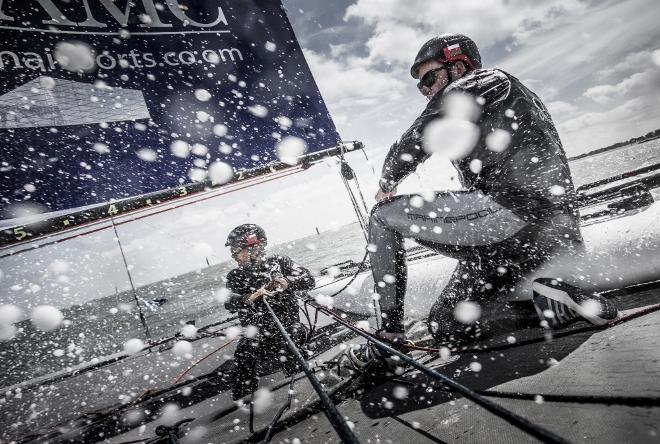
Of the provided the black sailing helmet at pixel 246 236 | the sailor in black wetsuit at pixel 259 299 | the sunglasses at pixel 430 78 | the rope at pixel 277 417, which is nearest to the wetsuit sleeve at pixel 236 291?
the sailor in black wetsuit at pixel 259 299

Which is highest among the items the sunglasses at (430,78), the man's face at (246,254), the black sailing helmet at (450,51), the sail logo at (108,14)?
the sail logo at (108,14)

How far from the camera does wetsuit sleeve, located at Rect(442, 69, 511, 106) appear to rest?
1.82 metres

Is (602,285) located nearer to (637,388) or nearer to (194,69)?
(637,388)

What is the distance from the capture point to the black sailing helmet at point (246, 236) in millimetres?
4422

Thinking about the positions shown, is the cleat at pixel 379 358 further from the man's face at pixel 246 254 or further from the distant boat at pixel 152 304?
the distant boat at pixel 152 304

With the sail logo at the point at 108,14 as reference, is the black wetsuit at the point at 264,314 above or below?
below

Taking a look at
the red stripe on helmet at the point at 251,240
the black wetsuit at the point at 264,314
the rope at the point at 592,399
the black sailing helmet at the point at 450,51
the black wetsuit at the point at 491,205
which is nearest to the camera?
the rope at the point at 592,399

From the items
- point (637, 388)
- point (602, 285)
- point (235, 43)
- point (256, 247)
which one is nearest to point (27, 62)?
point (235, 43)

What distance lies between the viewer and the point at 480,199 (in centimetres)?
187

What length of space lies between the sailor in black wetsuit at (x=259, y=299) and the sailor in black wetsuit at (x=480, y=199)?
1556 millimetres

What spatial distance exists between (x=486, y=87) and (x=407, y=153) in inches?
22.0

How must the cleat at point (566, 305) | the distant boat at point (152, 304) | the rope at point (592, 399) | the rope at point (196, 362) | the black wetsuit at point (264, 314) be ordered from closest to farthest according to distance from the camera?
the rope at point (592, 399)
the cleat at point (566, 305)
the black wetsuit at point (264, 314)
the rope at point (196, 362)
the distant boat at point (152, 304)

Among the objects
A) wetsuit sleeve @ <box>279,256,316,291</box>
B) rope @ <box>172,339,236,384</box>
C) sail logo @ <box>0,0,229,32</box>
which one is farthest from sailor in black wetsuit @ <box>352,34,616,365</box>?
sail logo @ <box>0,0,229,32</box>

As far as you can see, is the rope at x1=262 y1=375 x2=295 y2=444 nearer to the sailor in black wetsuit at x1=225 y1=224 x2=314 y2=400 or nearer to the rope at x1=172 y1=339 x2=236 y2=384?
the sailor in black wetsuit at x1=225 y1=224 x2=314 y2=400
